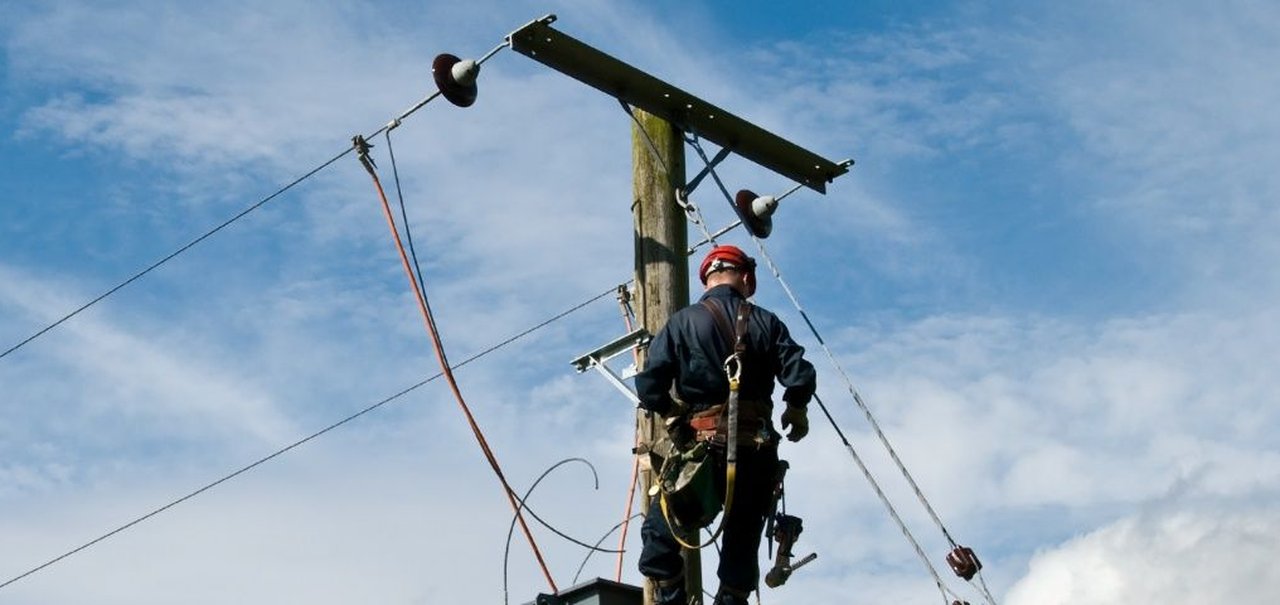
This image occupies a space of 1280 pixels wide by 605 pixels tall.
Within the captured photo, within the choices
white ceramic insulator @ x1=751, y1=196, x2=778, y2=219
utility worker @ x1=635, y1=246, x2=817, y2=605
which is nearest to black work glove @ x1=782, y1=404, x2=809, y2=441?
utility worker @ x1=635, y1=246, x2=817, y2=605

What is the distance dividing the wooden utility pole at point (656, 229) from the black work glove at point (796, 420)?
782 millimetres

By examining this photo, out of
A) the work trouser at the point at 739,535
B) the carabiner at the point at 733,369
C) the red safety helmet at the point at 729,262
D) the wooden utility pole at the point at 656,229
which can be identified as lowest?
the work trouser at the point at 739,535

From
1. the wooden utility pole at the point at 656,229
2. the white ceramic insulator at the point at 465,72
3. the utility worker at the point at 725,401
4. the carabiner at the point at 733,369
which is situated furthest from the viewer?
the white ceramic insulator at the point at 465,72

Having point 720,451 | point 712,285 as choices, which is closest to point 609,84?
point 712,285

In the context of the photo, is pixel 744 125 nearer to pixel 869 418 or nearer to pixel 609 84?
pixel 609 84

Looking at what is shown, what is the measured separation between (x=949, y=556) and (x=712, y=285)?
83.5 inches

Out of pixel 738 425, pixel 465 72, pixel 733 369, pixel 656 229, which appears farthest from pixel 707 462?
pixel 465 72

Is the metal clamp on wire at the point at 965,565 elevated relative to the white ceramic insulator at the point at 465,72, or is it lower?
lower

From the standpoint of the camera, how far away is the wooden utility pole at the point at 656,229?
29.9ft

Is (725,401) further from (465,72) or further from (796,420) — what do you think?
(465,72)

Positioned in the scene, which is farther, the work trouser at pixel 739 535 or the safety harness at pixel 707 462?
the work trouser at pixel 739 535

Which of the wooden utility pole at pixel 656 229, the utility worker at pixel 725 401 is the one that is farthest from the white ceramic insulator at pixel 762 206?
the utility worker at pixel 725 401

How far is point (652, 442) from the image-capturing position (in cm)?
866

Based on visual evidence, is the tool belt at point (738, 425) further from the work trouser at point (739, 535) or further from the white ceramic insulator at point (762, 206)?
the white ceramic insulator at point (762, 206)
